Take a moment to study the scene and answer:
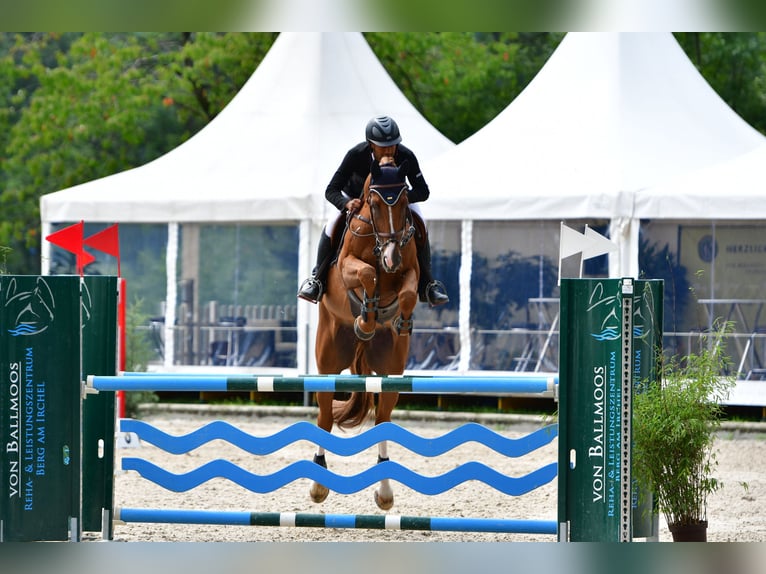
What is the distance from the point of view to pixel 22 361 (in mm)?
4512

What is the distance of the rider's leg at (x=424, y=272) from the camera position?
6.20 metres

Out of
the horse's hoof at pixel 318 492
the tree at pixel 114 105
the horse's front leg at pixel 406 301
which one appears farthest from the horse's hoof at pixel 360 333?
the tree at pixel 114 105

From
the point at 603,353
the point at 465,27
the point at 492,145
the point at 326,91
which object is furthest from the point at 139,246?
the point at 465,27

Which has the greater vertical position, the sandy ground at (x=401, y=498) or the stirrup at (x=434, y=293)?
the stirrup at (x=434, y=293)

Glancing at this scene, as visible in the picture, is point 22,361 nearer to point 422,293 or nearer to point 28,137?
point 422,293

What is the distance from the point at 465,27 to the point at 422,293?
383 cm

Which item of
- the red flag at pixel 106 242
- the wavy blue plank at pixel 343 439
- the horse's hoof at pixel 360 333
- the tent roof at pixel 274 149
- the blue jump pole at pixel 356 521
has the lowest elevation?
the blue jump pole at pixel 356 521

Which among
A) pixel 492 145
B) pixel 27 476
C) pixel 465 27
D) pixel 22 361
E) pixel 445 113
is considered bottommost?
pixel 27 476

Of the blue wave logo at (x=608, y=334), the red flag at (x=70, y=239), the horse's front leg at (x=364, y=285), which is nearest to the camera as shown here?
the blue wave logo at (x=608, y=334)

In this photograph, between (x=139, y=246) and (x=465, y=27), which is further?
(x=139, y=246)

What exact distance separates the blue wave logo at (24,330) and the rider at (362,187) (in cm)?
187

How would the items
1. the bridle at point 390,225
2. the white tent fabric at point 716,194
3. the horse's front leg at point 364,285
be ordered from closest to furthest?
1. the bridle at point 390,225
2. the horse's front leg at point 364,285
3. the white tent fabric at point 716,194

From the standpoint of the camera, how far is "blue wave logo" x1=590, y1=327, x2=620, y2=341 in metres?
4.39

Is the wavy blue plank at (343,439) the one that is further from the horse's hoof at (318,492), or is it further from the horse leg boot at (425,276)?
the horse leg boot at (425,276)
